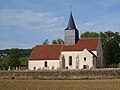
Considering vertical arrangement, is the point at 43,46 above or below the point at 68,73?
above

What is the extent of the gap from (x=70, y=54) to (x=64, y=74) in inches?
704

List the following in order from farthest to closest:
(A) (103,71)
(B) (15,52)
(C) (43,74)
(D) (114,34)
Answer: (D) (114,34)
(B) (15,52)
(C) (43,74)
(A) (103,71)

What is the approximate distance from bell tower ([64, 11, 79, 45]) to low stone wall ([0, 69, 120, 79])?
763 inches

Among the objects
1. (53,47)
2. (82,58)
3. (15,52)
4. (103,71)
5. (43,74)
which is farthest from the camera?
(15,52)

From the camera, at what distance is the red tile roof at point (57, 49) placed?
63906 mm

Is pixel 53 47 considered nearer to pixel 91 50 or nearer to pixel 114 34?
pixel 91 50

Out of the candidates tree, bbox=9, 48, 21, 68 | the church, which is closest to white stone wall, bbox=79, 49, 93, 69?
the church

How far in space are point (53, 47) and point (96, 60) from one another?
988 cm

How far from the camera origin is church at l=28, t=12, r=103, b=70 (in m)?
62.1

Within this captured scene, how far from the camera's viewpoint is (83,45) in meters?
64.3

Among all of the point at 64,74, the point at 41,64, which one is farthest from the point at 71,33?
the point at 64,74

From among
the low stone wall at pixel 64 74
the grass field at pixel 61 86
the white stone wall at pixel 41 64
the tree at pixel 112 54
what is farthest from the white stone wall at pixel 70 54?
the grass field at pixel 61 86

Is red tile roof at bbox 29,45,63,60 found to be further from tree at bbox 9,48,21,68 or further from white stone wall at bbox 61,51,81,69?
tree at bbox 9,48,21,68

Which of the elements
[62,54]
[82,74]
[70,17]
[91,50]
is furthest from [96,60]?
[82,74]
